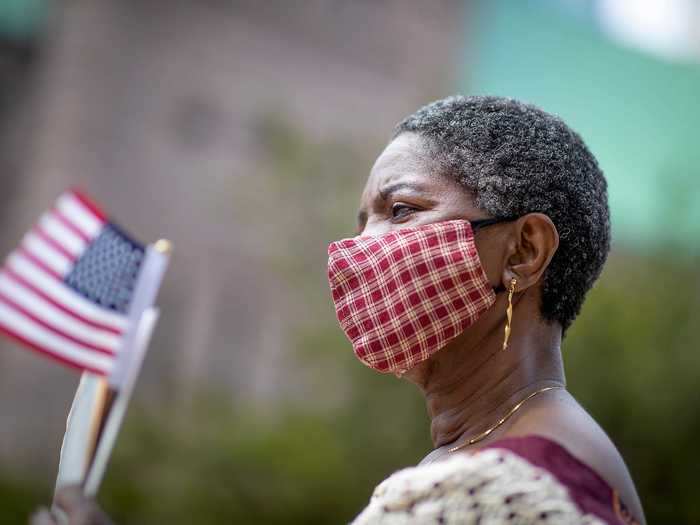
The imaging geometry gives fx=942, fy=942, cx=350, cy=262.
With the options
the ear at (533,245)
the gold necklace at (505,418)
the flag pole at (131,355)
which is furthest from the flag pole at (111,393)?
the ear at (533,245)

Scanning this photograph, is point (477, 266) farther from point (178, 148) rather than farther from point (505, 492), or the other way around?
point (178, 148)

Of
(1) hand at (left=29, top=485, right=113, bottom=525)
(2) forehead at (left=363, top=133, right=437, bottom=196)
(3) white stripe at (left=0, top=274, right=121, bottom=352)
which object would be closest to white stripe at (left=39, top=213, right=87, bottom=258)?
(3) white stripe at (left=0, top=274, right=121, bottom=352)

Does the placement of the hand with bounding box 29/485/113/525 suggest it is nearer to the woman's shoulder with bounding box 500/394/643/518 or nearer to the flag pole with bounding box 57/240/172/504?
the flag pole with bounding box 57/240/172/504

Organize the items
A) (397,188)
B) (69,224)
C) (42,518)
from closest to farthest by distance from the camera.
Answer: (42,518), (397,188), (69,224)

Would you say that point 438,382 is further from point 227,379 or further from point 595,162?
point 227,379

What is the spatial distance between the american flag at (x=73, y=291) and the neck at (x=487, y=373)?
1.19m

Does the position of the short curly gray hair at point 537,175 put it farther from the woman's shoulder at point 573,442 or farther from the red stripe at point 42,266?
the red stripe at point 42,266

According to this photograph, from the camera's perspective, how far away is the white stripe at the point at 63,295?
3355 millimetres

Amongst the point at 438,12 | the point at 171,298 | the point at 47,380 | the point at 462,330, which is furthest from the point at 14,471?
the point at 462,330

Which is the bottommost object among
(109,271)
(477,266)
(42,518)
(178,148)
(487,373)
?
(42,518)

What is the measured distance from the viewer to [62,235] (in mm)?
3629

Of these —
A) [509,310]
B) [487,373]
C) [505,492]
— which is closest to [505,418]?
[487,373]

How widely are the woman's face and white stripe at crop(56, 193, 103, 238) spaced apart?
1.30 m

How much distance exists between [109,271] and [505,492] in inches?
77.5
